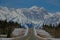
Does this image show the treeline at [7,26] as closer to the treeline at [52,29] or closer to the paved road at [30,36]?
the paved road at [30,36]

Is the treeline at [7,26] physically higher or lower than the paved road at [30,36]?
higher

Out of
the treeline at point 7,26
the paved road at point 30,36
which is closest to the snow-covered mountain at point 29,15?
the treeline at point 7,26

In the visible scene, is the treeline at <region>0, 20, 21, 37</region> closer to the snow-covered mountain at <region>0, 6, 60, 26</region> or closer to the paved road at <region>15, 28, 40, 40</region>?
the snow-covered mountain at <region>0, 6, 60, 26</region>

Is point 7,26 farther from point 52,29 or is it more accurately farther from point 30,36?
point 52,29

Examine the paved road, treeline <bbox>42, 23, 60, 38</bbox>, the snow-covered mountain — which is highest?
the snow-covered mountain

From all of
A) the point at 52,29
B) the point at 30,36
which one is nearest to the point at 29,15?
the point at 30,36

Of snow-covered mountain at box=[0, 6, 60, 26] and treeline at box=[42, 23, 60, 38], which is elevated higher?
→ snow-covered mountain at box=[0, 6, 60, 26]

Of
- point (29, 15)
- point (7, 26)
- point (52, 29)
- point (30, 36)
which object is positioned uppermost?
point (29, 15)

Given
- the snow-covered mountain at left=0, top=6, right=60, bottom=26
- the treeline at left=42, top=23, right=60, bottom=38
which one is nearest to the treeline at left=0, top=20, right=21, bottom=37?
the snow-covered mountain at left=0, top=6, right=60, bottom=26

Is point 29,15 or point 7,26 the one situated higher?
→ point 29,15

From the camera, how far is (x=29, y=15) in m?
5.24

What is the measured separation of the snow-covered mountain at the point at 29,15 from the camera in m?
5.16

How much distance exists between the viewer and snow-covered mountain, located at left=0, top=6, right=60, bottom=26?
5.16m

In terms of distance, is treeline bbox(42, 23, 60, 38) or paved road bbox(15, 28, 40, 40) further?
treeline bbox(42, 23, 60, 38)
